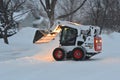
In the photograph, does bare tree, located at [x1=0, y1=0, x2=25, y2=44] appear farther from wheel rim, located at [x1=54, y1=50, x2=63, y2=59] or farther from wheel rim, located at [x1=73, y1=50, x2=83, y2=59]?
wheel rim, located at [x1=73, y1=50, x2=83, y2=59]

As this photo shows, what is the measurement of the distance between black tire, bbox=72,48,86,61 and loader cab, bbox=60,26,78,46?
68 cm

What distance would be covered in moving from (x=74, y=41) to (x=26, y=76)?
27.7 ft

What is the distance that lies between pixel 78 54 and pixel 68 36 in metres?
1.42

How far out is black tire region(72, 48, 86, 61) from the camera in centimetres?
2367

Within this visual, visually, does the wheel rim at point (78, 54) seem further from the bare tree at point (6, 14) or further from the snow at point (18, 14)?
the snow at point (18, 14)

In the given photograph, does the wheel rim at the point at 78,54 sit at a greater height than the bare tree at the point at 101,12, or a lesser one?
lesser

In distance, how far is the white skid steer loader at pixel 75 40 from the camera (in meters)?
24.0

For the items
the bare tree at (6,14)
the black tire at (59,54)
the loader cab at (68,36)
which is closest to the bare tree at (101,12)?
the bare tree at (6,14)

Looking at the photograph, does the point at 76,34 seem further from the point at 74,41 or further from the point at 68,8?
the point at 68,8

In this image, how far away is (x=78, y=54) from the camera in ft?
78.0

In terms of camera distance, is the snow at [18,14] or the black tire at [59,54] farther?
the snow at [18,14]

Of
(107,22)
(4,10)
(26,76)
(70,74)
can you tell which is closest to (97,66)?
(70,74)

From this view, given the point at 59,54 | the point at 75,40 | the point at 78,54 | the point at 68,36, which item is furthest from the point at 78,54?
the point at 68,36

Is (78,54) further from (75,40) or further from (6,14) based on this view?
(6,14)
